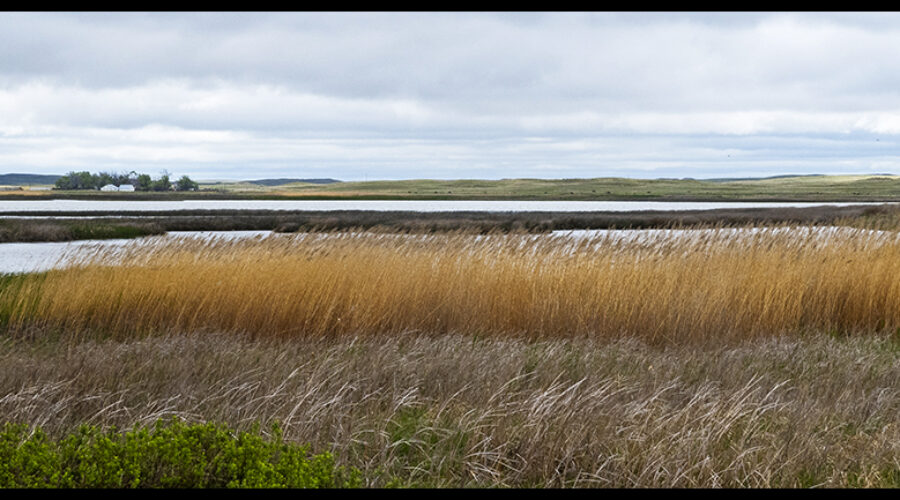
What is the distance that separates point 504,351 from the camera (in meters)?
7.77

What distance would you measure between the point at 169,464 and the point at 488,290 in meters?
5.94

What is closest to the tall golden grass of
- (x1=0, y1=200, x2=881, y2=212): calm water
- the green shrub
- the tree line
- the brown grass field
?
the brown grass field

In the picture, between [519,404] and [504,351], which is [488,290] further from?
A: [519,404]

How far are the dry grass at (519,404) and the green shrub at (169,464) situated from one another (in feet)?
2.11

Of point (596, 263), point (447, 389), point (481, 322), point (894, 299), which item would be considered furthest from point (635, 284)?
point (447, 389)

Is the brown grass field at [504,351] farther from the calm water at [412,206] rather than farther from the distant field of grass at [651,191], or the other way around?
the distant field of grass at [651,191]

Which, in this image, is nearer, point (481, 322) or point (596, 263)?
point (481, 322)

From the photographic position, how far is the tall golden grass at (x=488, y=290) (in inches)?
374

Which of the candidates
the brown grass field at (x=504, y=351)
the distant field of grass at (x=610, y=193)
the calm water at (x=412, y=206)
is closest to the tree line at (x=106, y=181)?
the distant field of grass at (x=610, y=193)

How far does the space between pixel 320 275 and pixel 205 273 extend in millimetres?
1713

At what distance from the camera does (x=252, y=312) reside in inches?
388

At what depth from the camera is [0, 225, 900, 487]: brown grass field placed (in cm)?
495

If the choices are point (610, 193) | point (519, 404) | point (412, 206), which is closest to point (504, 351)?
point (519, 404)
